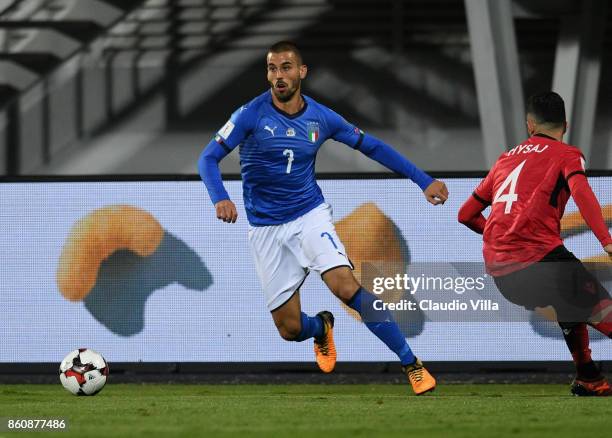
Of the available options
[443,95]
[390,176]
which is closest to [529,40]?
[443,95]

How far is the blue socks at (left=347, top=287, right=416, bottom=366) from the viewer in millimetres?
7352

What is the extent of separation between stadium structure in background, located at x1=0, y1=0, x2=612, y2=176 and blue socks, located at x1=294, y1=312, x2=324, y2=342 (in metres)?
11.5

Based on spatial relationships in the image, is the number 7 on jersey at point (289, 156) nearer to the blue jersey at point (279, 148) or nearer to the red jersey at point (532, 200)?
the blue jersey at point (279, 148)

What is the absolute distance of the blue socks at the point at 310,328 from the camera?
26.2 ft

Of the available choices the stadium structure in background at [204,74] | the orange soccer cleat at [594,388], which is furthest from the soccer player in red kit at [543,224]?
the stadium structure in background at [204,74]

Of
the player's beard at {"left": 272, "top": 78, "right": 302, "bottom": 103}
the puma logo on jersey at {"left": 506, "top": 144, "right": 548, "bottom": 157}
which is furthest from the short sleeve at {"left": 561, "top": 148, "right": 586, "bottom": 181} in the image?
the player's beard at {"left": 272, "top": 78, "right": 302, "bottom": 103}

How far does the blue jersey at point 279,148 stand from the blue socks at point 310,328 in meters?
0.70

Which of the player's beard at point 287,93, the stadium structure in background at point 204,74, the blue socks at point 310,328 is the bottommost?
the stadium structure in background at point 204,74

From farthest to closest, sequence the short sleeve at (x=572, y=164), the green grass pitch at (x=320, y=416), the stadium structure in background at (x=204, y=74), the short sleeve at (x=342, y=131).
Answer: the stadium structure in background at (x=204, y=74)
the short sleeve at (x=342, y=131)
the short sleeve at (x=572, y=164)
the green grass pitch at (x=320, y=416)

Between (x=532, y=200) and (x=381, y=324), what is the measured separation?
1.26 meters

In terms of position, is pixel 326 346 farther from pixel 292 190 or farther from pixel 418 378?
pixel 292 190

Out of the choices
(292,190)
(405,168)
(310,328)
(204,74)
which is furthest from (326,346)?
(204,74)

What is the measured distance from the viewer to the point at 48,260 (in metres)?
10.2

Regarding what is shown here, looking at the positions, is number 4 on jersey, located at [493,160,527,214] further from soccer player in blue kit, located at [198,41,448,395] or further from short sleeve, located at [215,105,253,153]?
short sleeve, located at [215,105,253,153]
